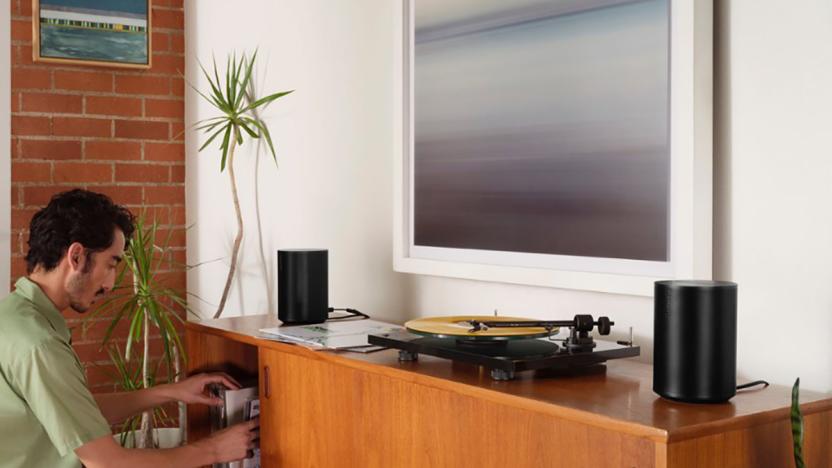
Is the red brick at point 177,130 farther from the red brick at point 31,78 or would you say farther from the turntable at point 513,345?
the turntable at point 513,345

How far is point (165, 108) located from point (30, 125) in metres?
0.55

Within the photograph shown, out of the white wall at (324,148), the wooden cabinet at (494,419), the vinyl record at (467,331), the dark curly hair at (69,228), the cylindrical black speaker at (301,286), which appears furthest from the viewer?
the white wall at (324,148)

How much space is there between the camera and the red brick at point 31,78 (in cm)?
388

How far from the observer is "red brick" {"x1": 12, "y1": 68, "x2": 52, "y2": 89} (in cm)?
388

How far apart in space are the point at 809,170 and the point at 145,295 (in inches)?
105

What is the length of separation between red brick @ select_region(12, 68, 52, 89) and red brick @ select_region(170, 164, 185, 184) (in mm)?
603

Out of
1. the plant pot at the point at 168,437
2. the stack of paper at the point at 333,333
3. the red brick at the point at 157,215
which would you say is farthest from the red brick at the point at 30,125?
the stack of paper at the point at 333,333

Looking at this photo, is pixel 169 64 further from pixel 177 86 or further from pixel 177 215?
pixel 177 215

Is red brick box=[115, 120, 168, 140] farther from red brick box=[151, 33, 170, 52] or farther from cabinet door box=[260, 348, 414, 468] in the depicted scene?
cabinet door box=[260, 348, 414, 468]

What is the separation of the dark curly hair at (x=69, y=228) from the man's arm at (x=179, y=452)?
49 centimetres

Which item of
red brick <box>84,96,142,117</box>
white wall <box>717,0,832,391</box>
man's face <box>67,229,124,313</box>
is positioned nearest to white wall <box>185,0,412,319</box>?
red brick <box>84,96,142,117</box>

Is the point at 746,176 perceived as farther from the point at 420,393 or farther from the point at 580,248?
the point at 420,393

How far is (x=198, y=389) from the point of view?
2.74 m

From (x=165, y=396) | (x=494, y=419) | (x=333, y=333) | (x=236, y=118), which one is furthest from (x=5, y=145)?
(x=494, y=419)
